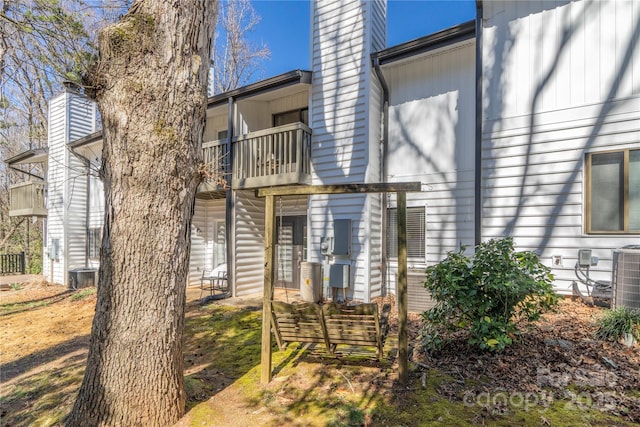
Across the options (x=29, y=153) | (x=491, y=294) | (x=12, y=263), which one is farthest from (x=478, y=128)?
(x=12, y=263)

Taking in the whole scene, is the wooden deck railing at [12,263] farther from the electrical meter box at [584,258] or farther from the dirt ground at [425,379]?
the electrical meter box at [584,258]

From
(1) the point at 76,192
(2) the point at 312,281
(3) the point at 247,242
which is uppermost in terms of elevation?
(1) the point at 76,192

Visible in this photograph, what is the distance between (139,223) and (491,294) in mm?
3869

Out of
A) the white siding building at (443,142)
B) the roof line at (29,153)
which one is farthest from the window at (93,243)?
the white siding building at (443,142)

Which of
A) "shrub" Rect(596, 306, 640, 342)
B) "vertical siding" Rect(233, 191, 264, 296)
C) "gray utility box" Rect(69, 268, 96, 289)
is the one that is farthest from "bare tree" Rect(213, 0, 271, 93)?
"shrub" Rect(596, 306, 640, 342)

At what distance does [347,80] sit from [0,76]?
8979 mm

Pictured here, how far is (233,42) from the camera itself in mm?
19797

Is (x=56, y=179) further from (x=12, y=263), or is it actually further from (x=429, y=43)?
(x=429, y=43)

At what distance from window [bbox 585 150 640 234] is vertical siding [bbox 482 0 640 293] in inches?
5.0

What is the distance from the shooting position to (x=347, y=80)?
8273 mm

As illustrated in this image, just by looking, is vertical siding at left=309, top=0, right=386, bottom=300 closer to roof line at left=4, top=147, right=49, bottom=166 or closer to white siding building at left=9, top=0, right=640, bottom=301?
white siding building at left=9, top=0, right=640, bottom=301

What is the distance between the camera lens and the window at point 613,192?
536cm

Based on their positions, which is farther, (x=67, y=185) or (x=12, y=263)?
(x=12, y=263)

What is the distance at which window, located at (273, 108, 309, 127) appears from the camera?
10.0 meters
